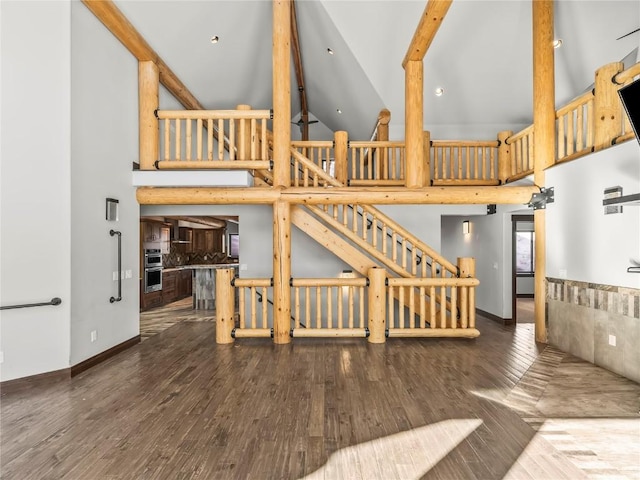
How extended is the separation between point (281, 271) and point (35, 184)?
10.1 ft

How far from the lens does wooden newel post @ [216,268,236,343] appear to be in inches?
220

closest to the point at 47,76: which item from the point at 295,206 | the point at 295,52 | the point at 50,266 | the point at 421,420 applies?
the point at 50,266

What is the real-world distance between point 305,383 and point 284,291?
6.02 feet

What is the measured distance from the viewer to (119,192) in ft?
16.9

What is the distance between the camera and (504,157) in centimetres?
686

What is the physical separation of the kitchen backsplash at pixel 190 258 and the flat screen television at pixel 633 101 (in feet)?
34.0

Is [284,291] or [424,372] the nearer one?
[424,372]

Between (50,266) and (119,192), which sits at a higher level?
(119,192)

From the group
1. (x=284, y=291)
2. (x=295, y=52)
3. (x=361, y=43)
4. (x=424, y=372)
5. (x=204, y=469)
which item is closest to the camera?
(x=204, y=469)

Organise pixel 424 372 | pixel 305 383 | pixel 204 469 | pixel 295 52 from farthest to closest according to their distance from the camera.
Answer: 1. pixel 295 52
2. pixel 424 372
3. pixel 305 383
4. pixel 204 469

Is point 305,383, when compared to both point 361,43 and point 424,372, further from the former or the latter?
point 361,43

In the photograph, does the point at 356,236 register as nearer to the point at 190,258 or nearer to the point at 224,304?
the point at 224,304

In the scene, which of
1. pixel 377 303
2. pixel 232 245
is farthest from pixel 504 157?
pixel 232 245

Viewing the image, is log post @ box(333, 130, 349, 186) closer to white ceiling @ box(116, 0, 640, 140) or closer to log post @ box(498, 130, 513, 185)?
white ceiling @ box(116, 0, 640, 140)
